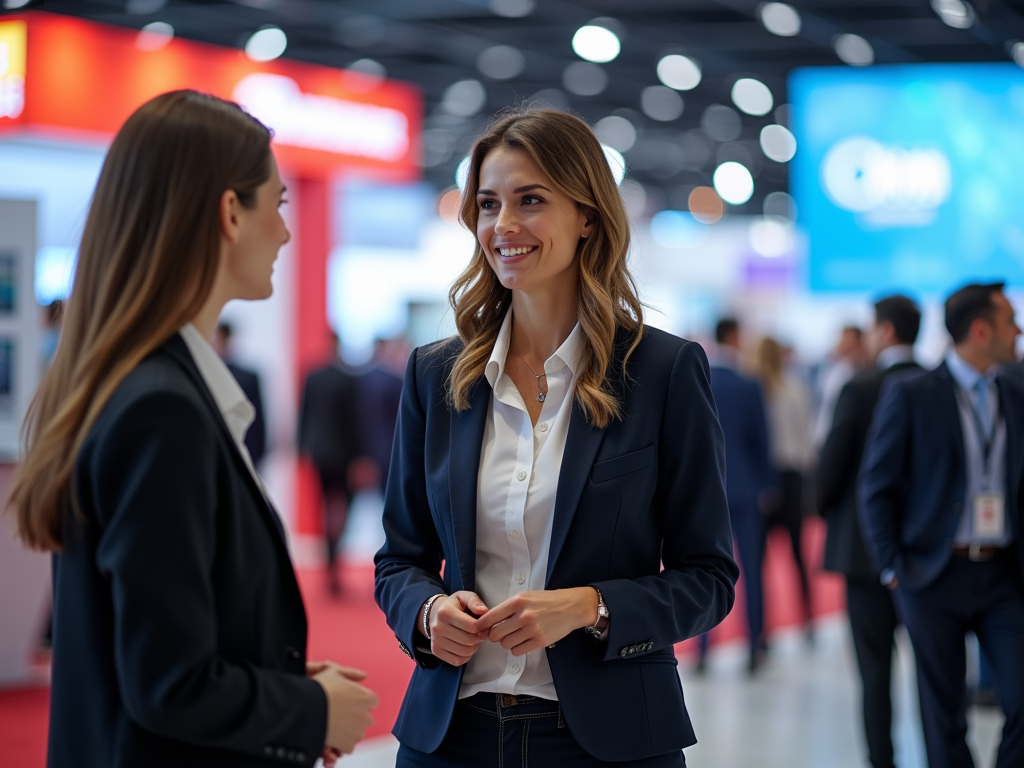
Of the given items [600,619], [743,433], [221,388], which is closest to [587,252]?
[600,619]

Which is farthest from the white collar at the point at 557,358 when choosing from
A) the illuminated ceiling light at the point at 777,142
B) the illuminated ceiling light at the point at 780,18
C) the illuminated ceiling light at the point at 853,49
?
the illuminated ceiling light at the point at 777,142

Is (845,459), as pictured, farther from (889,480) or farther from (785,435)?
(785,435)

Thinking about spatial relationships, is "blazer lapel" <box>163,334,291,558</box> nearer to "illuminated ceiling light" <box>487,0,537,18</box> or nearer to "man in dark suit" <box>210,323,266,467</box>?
"man in dark suit" <box>210,323,266,467</box>

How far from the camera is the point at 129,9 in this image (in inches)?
480

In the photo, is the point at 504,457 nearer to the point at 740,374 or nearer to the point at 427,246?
the point at 740,374

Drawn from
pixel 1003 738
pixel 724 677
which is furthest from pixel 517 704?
pixel 724 677

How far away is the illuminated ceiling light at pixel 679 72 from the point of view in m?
14.1

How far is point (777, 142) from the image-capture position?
19156 mm

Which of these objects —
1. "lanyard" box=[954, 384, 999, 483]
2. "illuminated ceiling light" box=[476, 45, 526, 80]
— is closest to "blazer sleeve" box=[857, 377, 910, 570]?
"lanyard" box=[954, 384, 999, 483]

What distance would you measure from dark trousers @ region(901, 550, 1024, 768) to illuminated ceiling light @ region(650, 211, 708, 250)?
2005 centimetres

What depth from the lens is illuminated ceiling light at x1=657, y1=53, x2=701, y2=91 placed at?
46.2 ft

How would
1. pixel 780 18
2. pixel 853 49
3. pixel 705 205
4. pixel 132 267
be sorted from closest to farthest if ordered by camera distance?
1. pixel 132 267
2. pixel 780 18
3. pixel 853 49
4. pixel 705 205

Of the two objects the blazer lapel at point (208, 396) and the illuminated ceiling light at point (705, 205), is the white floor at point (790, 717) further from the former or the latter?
the illuminated ceiling light at point (705, 205)

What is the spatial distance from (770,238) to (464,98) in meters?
10.8
